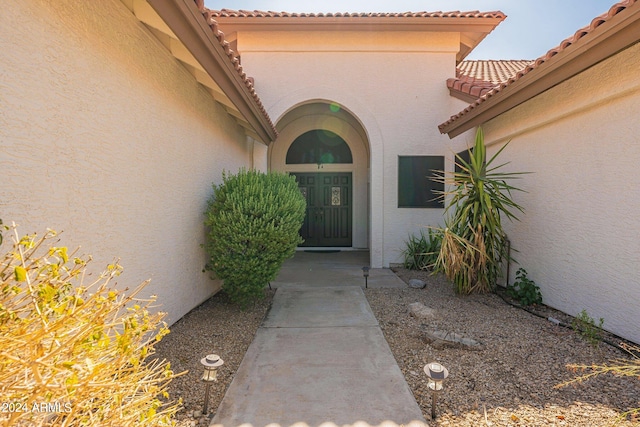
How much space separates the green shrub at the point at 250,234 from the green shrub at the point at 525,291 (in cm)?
379

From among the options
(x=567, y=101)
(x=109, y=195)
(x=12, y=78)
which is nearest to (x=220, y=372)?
(x=109, y=195)

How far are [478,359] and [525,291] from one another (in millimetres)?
2411

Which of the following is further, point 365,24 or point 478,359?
point 365,24

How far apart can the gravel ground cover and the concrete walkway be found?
147 millimetres

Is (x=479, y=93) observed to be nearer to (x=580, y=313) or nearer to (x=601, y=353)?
(x=580, y=313)

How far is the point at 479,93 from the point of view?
699cm

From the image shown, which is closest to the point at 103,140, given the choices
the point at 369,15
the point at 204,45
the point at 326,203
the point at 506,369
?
the point at 204,45

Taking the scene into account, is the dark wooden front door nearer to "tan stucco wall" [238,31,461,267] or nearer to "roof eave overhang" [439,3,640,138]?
"tan stucco wall" [238,31,461,267]

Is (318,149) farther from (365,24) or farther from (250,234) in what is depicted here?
(250,234)

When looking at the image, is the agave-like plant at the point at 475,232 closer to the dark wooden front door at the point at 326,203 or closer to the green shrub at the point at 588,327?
the green shrub at the point at 588,327

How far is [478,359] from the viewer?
360cm

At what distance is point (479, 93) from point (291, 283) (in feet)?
18.4

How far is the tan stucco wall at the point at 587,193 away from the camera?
3.81 m

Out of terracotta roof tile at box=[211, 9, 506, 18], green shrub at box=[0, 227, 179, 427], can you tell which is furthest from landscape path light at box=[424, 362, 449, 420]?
terracotta roof tile at box=[211, 9, 506, 18]
